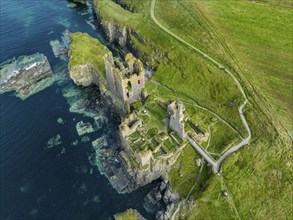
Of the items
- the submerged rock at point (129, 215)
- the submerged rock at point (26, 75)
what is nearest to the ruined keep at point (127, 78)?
the submerged rock at point (26, 75)

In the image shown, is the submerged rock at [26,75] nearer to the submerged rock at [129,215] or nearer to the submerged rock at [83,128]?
the submerged rock at [83,128]

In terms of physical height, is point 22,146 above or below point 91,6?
below

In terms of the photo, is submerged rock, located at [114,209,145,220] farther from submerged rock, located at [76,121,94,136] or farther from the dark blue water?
submerged rock, located at [76,121,94,136]

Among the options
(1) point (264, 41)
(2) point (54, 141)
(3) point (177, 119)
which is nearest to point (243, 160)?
(3) point (177, 119)

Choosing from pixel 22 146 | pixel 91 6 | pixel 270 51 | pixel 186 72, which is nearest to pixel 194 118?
pixel 186 72

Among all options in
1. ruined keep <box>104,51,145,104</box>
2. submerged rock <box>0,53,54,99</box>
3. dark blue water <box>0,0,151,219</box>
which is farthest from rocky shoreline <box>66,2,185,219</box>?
submerged rock <box>0,53,54,99</box>

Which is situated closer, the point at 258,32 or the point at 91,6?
the point at 258,32

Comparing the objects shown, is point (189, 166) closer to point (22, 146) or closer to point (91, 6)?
point (22, 146)

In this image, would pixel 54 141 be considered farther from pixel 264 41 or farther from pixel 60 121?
pixel 264 41

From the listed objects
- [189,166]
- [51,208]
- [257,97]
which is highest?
[257,97]
